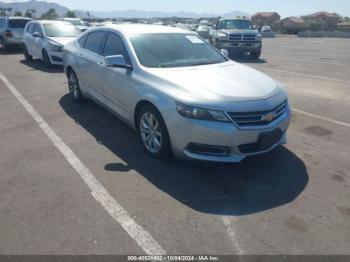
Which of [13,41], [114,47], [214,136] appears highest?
[114,47]

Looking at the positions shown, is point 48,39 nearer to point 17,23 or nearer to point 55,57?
point 55,57

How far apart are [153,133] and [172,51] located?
1.42m

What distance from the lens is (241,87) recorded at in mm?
4398

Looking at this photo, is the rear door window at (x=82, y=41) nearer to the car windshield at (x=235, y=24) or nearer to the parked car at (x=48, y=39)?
the parked car at (x=48, y=39)

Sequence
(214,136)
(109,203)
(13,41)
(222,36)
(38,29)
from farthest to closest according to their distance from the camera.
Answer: (13,41) → (222,36) → (38,29) → (214,136) → (109,203)

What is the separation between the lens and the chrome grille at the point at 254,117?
407 centimetres

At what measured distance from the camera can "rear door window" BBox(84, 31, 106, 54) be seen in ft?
20.4

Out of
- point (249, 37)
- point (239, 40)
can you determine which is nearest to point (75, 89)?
point (239, 40)

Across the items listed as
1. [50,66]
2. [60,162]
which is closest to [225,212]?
[60,162]

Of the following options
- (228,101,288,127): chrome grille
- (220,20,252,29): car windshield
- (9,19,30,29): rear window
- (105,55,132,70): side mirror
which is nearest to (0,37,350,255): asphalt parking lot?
(228,101,288,127): chrome grille

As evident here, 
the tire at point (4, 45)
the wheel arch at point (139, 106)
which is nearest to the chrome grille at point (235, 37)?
the tire at point (4, 45)

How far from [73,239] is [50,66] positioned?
10.8m

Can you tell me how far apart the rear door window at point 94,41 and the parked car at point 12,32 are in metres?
13.0

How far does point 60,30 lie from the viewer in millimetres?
13141
